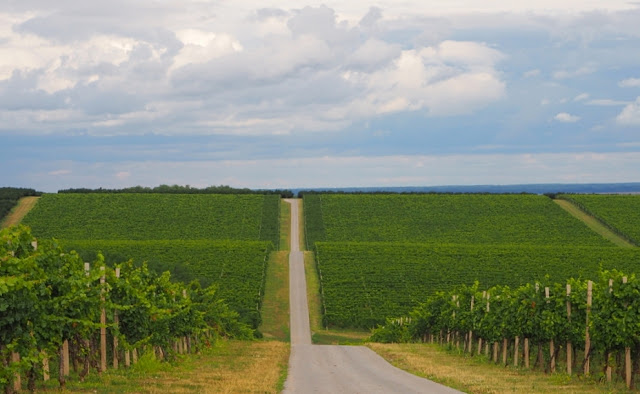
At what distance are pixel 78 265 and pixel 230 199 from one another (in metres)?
112

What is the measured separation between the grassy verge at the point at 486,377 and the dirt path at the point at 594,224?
259 feet

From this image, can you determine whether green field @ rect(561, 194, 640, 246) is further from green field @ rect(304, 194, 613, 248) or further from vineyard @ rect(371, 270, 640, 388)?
vineyard @ rect(371, 270, 640, 388)

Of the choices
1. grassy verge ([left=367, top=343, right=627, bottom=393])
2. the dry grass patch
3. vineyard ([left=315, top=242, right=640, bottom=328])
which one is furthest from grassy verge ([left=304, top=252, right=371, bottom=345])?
grassy verge ([left=367, top=343, right=627, bottom=393])

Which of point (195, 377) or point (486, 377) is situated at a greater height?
point (195, 377)

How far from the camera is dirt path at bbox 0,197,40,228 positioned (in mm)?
111688

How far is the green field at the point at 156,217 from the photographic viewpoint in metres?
106

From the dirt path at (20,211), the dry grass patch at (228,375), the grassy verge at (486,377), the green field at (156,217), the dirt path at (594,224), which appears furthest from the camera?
the dirt path at (20,211)

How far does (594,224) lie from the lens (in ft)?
377

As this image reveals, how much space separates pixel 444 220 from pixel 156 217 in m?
42.9

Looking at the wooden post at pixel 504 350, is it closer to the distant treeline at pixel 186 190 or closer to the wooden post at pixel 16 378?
the wooden post at pixel 16 378

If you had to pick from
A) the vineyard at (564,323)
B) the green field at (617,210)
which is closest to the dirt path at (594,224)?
the green field at (617,210)

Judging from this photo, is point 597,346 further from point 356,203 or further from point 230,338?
point 356,203

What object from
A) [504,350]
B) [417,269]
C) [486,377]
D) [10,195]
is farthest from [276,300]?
[10,195]

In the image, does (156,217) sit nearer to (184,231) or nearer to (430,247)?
(184,231)
